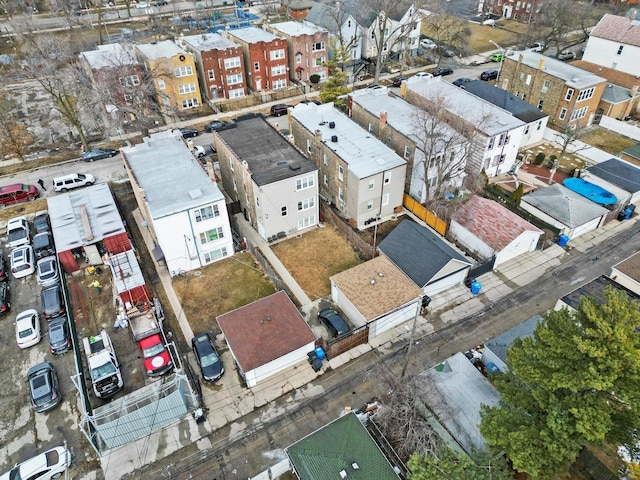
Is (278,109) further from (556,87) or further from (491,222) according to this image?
(556,87)

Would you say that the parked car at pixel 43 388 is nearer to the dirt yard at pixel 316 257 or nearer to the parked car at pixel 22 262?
the parked car at pixel 22 262

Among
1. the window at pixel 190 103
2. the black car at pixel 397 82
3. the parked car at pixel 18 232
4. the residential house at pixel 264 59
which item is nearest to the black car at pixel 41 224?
the parked car at pixel 18 232

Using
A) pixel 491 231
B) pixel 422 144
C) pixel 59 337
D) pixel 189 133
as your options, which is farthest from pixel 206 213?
pixel 189 133

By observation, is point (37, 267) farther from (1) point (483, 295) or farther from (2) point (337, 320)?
(1) point (483, 295)

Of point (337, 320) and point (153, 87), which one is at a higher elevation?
point (153, 87)

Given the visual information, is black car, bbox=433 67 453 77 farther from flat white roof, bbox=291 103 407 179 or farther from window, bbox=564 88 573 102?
flat white roof, bbox=291 103 407 179

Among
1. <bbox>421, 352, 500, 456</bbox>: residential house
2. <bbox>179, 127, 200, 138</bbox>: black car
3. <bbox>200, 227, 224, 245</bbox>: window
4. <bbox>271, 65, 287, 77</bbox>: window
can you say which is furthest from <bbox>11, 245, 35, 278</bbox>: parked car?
<bbox>271, 65, 287, 77</bbox>: window

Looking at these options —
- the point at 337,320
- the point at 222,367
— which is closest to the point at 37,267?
the point at 222,367
